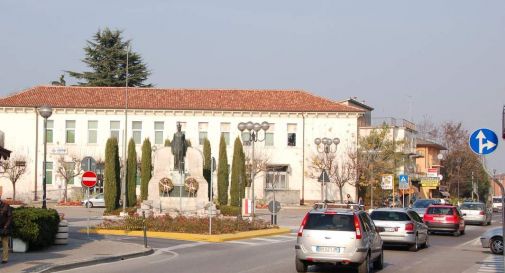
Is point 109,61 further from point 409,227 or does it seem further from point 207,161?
point 409,227

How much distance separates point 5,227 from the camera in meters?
19.1

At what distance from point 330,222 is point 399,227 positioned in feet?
30.9

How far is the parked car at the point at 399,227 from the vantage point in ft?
90.3

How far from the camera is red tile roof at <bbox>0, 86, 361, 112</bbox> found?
77.9 metres

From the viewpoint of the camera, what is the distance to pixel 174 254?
2456cm

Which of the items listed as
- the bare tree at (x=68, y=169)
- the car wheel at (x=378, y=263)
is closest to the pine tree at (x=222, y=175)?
the bare tree at (x=68, y=169)

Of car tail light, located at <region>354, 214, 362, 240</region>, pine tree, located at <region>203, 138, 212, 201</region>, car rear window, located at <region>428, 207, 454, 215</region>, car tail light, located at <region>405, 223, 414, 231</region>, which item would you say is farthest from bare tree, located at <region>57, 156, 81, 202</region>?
car tail light, located at <region>354, 214, 362, 240</region>

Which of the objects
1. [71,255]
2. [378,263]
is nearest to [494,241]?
[378,263]

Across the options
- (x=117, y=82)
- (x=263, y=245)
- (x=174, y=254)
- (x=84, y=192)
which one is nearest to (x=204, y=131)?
(x=84, y=192)

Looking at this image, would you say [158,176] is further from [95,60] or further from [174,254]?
[95,60]

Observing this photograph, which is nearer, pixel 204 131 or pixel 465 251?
pixel 465 251

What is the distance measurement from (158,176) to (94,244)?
20.5 meters

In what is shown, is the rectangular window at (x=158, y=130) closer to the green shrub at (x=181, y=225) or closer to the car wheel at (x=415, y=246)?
the green shrub at (x=181, y=225)

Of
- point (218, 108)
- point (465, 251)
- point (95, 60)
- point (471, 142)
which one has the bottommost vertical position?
point (465, 251)
